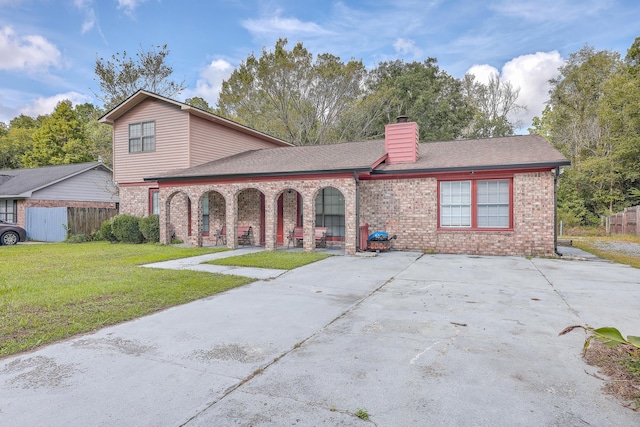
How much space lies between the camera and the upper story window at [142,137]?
51.3ft

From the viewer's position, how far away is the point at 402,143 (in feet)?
40.8

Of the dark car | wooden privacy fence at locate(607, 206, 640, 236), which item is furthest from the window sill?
the dark car

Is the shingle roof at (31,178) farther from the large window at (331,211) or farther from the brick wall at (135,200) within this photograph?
the large window at (331,211)

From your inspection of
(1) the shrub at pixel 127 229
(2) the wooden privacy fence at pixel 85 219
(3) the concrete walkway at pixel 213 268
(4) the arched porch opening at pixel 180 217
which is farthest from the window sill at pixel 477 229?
(2) the wooden privacy fence at pixel 85 219

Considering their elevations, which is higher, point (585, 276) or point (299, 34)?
point (299, 34)

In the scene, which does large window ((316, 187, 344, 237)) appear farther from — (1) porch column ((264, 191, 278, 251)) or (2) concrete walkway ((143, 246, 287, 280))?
(2) concrete walkway ((143, 246, 287, 280))

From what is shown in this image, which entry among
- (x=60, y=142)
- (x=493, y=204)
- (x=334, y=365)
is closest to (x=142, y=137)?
(x=493, y=204)

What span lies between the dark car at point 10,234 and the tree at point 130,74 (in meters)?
9.49

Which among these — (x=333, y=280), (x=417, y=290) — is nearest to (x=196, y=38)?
(x=333, y=280)

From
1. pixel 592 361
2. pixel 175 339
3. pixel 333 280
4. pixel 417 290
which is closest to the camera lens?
pixel 592 361

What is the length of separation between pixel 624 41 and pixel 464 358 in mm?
29569

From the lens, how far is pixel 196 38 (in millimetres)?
14531

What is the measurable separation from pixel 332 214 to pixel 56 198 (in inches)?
675

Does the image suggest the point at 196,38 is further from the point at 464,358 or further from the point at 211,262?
the point at 464,358
